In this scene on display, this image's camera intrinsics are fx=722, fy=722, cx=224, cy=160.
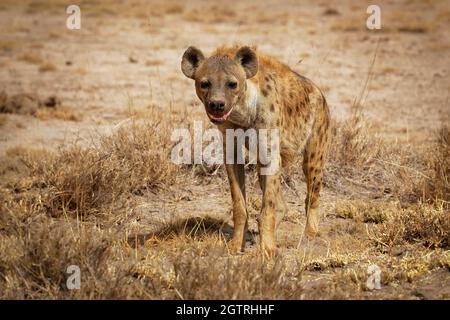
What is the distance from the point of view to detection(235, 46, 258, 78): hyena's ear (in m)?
5.01

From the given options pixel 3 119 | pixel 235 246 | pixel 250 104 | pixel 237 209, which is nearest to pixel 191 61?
pixel 250 104

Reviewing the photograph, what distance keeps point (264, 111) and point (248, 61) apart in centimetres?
37

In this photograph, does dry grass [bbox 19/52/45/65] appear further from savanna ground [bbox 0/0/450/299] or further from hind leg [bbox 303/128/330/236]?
hind leg [bbox 303/128/330/236]

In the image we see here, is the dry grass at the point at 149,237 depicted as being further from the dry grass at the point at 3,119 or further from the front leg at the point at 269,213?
the dry grass at the point at 3,119

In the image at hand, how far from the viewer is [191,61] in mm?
5059

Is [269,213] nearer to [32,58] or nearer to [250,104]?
[250,104]

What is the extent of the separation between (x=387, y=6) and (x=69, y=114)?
15106 millimetres

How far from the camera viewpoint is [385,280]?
4.46m

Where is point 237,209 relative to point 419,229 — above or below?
above

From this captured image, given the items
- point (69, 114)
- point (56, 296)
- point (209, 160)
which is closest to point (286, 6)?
point (69, 114)

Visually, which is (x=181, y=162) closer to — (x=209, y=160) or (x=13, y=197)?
(x=209, y=160)

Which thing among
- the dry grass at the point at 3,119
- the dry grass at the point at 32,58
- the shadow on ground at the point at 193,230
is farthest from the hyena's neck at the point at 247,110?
the dry grass at the point at 32,58

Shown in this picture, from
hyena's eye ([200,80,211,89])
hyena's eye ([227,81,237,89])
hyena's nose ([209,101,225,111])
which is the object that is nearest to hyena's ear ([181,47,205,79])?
hyena's eye ([200,80,211,89])

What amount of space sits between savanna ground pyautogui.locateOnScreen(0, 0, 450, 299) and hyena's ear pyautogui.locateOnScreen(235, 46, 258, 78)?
4.02 feet
